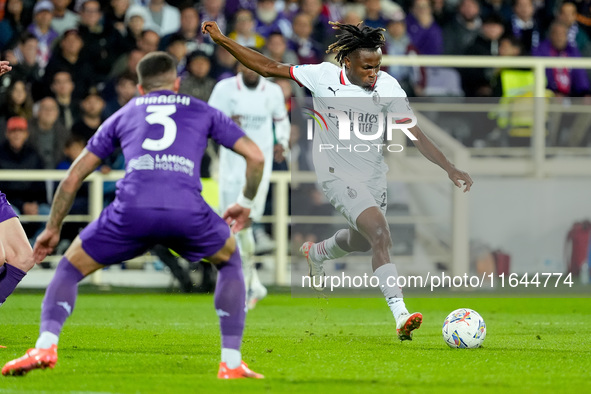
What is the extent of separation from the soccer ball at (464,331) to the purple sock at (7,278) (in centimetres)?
313

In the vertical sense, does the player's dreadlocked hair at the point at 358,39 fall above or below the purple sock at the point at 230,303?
above

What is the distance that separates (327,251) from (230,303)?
324 cm

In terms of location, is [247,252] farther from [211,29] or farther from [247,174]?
[247,174]

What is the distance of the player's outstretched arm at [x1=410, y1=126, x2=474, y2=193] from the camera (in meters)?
8.27

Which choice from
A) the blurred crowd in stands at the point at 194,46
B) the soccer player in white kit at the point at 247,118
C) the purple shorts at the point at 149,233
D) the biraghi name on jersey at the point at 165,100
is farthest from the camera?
the blurred crowd in stands at the point at 194,46

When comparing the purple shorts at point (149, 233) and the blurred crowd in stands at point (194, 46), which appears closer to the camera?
the purple shorts at point (149, 233)

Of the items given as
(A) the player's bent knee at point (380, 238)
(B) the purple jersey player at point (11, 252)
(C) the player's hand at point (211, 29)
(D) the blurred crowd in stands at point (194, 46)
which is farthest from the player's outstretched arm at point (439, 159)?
(D) the blurred crowd in stands at point (194, 46)

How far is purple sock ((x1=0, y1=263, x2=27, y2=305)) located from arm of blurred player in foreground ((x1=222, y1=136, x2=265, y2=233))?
8.42 ft

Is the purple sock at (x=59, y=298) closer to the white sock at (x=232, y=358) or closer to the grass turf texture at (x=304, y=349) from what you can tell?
the grass turf texture at (x=304, y=349)

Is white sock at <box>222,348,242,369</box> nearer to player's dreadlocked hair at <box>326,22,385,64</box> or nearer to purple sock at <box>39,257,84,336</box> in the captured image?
purple sock at <box>39,257,84,336</box>

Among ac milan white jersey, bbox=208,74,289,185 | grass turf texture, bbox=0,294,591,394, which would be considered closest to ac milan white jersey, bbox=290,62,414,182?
grass turf texture, bbox=0,294,591,394

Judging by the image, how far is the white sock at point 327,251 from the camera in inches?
353

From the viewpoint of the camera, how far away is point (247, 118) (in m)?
11.4

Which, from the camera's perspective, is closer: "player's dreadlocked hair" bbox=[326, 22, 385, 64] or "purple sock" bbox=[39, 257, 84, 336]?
"purple sock" bbox=[39, 257, 84, 336]
